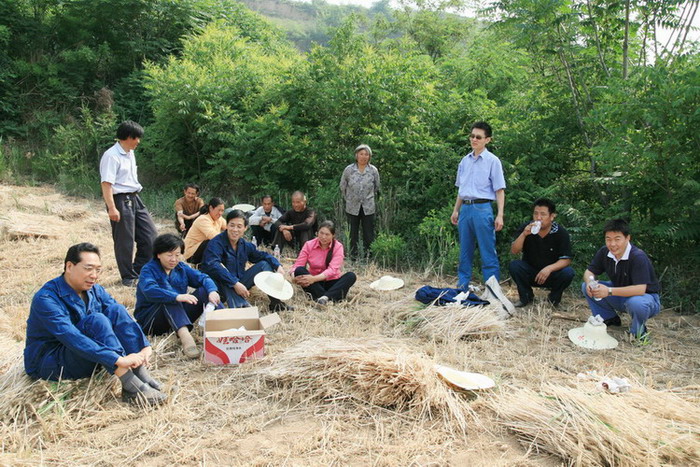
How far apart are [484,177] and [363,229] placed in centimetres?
209

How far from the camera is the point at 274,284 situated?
5.24 meters

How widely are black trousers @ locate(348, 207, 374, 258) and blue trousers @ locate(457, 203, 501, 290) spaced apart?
1.60 meters

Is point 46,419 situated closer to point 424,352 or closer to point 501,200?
point 424,352

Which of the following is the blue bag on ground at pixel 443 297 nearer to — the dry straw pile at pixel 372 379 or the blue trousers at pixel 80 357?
the dry straw pile at pixel 372 379

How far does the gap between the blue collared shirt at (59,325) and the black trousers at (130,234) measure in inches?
89.4

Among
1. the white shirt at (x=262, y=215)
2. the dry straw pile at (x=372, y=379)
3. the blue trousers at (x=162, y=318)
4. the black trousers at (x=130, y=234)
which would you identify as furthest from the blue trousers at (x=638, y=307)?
the black trousers at (x=130, y=234)

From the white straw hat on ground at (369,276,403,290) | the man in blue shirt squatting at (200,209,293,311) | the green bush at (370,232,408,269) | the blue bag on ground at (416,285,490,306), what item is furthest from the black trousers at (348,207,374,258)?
the blue bag on ground at (416,285,490,306)

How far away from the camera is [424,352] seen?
4074mm

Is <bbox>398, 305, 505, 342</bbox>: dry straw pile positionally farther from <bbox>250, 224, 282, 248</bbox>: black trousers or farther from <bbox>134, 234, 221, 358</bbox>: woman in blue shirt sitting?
<bbox>250, 224, 282, 248</bbox>: black trousers

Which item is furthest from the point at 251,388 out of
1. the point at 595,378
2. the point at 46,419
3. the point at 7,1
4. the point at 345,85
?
the point at 7,1

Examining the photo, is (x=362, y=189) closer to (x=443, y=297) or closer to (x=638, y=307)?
(x=443, y=297)

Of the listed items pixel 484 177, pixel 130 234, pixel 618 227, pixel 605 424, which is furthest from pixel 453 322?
pixel 130 234

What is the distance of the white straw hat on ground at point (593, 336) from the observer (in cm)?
437

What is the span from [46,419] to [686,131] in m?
5.34
